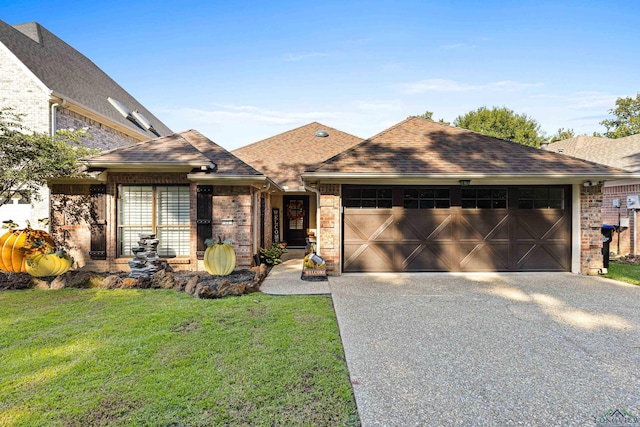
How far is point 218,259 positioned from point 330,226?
Answer: 2681 millimetres

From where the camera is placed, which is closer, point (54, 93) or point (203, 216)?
point (203, 216)

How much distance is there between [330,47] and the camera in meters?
11.7

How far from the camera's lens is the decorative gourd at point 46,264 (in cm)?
692

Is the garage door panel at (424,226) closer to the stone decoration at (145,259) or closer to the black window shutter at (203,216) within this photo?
the black window shutter at (203,216)

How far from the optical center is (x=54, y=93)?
30.5 ft

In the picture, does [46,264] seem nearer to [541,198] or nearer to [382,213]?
[382,213]

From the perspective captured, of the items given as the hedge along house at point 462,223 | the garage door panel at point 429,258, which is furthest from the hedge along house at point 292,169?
the garage door panel at point 429,258

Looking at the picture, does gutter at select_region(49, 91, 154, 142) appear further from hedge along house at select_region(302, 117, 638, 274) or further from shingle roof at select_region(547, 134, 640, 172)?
shingle roof at select_region(547, 134, 640, 172)

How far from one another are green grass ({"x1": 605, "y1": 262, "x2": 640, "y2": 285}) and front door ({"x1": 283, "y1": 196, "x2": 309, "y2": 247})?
32.7ft

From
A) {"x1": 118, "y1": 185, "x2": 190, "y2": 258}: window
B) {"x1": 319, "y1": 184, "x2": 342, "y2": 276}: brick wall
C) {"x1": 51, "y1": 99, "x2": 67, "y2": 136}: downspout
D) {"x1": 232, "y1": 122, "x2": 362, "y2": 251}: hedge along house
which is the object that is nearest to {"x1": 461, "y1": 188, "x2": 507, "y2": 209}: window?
{"x1": 319, "y1": 184, "x2": 342, "y2": 276}: brick wall

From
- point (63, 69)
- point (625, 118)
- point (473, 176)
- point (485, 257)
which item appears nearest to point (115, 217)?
point (63, 69)

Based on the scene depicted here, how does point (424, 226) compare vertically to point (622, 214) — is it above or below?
below

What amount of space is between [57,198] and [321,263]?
6.51 m

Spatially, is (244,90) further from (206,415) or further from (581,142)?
(581,142)
